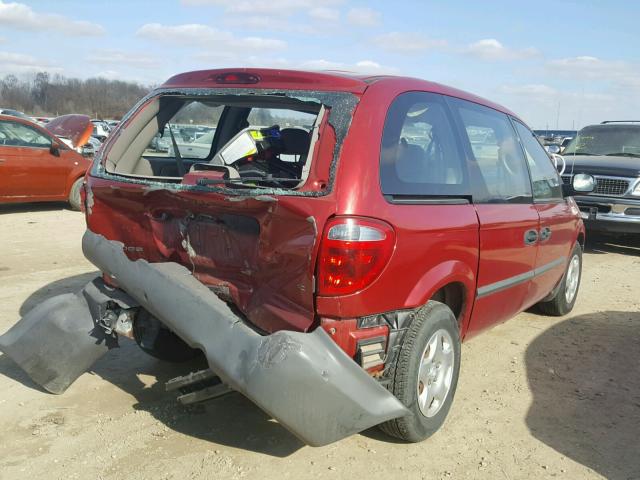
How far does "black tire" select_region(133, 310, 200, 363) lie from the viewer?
3725 millimetres

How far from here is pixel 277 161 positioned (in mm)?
4113

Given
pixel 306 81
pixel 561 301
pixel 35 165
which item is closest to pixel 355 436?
pixel 306 81

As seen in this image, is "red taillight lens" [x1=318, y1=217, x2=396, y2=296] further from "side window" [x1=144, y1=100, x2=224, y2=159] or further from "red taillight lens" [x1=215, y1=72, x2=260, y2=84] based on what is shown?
"side window" [x1=144, y1=100, x2=224, y2=159]

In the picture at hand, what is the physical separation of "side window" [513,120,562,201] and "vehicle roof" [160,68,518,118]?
1.36 metres

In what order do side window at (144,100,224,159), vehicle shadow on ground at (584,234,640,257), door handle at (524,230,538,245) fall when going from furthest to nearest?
vehicle shadow on ground at (584,234,640,257)
door handle at (524,230,538,245)
side window at (144,100,224,159)

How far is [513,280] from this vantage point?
440 centimetres

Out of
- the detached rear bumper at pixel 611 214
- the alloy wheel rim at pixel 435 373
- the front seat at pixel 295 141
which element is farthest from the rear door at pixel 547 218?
the detached rear bumper at pixel 611 214

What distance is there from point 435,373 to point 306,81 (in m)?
1.73

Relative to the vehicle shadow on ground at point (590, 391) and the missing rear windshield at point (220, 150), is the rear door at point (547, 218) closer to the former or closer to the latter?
the vehicle shadow on ground at point (590, 391)

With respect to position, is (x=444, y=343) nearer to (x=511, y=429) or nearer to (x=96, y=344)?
(x=511, y=429)

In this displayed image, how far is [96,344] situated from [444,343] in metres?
2.02

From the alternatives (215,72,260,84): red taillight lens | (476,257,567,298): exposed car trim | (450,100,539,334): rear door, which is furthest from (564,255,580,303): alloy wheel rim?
(215,72,260,84): red taillight lens

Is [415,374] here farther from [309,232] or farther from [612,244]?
[612,244]

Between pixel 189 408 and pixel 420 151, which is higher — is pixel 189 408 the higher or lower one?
the lower one
